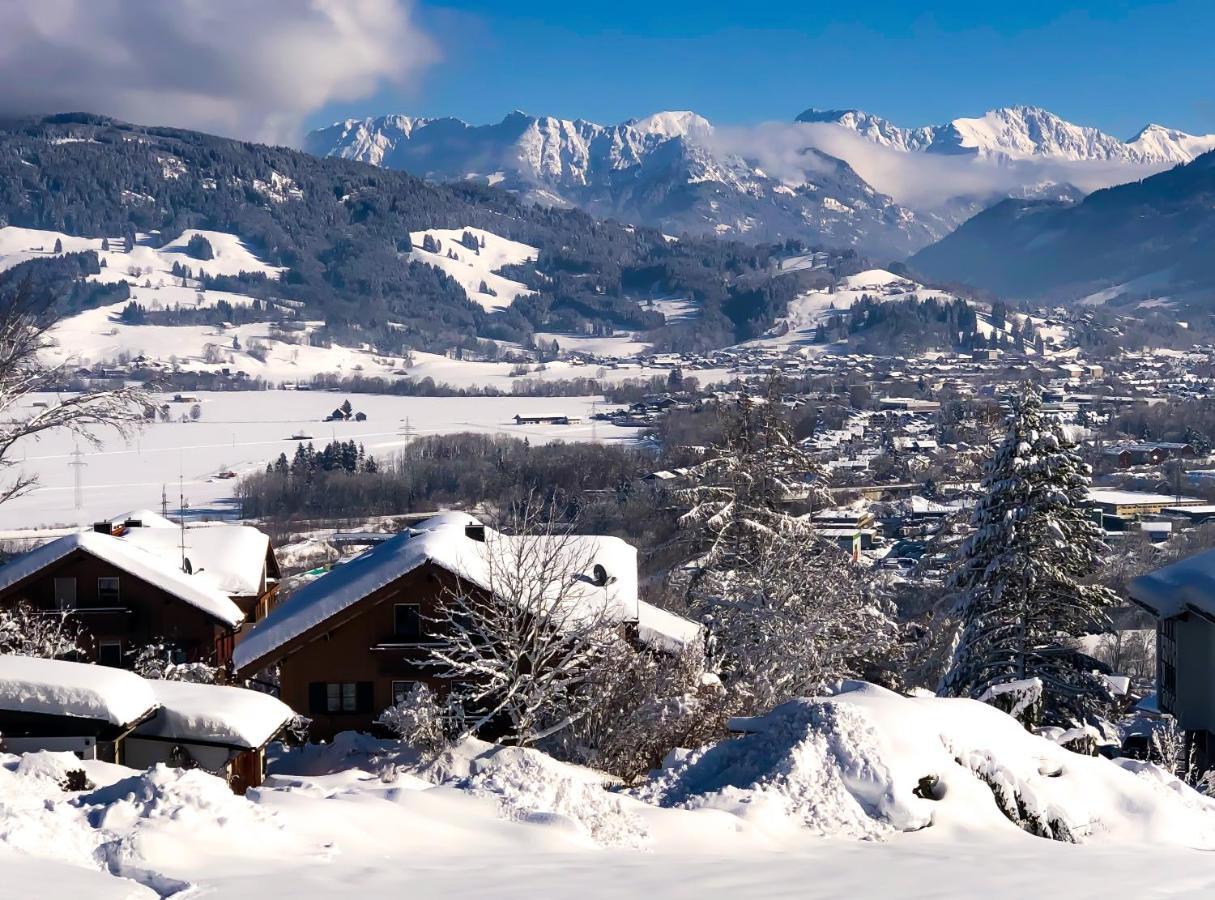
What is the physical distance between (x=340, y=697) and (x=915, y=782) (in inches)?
479

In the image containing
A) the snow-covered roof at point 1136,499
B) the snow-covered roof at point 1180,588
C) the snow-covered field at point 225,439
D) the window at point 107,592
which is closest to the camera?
the snow-covered roof at point 1180,588

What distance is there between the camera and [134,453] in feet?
392

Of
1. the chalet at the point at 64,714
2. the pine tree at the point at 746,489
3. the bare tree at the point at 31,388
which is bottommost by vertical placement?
the chalet at the point at 64,714

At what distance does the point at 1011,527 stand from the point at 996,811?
9.47m

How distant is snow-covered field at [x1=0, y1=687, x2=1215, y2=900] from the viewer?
8383 millimetres

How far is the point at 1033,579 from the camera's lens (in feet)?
64.6

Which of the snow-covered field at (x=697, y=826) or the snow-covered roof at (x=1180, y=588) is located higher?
the snow-covered roof at (x=1180, y=588)

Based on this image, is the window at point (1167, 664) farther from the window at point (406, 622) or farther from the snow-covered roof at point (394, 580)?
the window at point (406, 622)

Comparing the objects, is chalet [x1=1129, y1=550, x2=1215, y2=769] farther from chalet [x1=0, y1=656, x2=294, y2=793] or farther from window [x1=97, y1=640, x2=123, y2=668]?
window [x1=97, y1=640, x2=123, y2=668]

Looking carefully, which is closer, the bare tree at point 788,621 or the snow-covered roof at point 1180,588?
the snow-covered roof at point 1180,588

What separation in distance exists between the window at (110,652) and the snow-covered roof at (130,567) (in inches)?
57.4

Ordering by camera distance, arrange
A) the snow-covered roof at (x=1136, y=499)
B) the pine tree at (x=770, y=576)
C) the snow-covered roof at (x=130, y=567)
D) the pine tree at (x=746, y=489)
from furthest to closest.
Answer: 1. the snow-covered roof at (x=1136, y=499)
2. the snow-covered roof at (x=130, y=567)
3. the pine tree at (x=746, y=489)
4. the pine tree at (x=770, y=576)

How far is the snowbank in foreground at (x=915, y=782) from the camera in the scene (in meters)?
10.6

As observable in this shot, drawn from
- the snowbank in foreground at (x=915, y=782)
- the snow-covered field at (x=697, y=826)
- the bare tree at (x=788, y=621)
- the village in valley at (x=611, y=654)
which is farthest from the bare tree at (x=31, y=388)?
the snowbank in foreground at (x=915, y=782)
